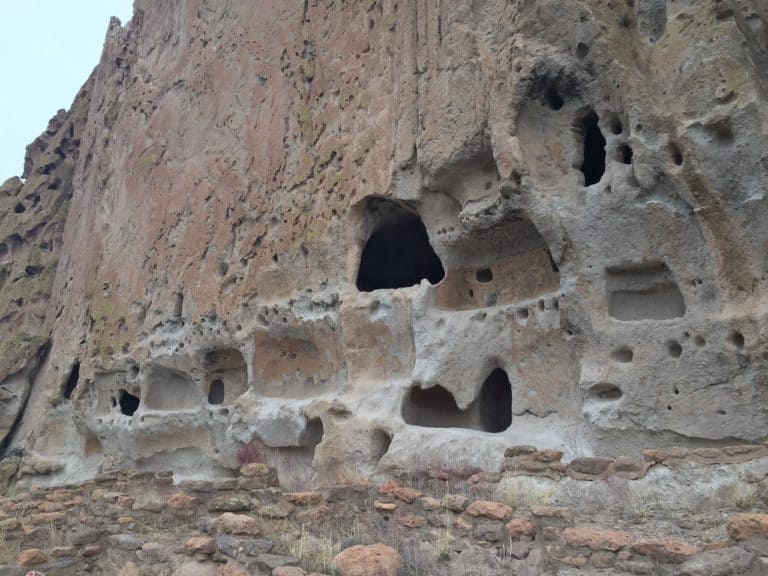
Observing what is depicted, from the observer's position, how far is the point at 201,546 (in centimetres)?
347

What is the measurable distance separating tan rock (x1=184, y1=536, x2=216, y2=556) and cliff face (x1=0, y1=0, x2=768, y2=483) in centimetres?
308

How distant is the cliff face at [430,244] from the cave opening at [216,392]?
39mm

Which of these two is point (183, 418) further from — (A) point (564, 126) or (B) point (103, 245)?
(A) point (564, 126)

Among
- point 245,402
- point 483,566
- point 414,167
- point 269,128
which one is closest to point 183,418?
point 245,402

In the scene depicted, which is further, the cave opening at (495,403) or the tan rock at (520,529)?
the cave opening at (495,403)

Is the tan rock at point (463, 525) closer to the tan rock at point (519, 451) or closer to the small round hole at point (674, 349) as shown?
the tan rock at point (519, 451)

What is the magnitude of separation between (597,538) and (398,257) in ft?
27.4

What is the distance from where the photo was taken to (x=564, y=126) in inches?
265

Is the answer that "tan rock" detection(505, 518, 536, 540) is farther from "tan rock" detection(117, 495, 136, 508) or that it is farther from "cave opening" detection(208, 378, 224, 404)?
"cave opening" detection(208, 378, 224, 404)

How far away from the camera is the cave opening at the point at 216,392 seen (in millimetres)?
11617

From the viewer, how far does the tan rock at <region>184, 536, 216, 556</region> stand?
3.47m

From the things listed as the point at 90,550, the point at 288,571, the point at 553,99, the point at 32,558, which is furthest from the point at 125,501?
the point at 553,99

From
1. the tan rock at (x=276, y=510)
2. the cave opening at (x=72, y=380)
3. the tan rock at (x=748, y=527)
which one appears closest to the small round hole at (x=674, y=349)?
the tan rock at (x=748, y=527)

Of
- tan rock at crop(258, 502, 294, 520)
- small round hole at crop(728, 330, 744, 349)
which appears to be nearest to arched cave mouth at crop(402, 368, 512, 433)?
small round hole at crop(728, 330, 744, 349)
